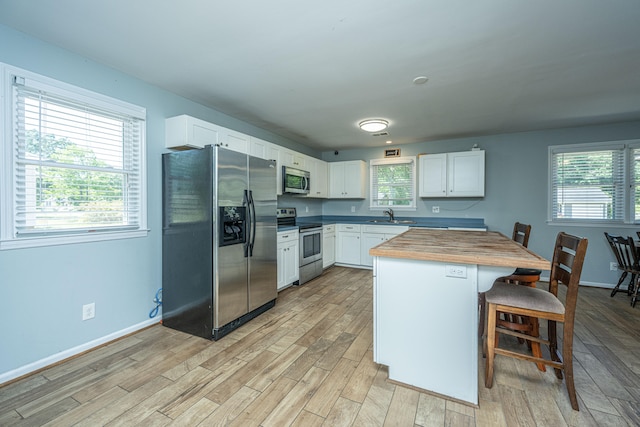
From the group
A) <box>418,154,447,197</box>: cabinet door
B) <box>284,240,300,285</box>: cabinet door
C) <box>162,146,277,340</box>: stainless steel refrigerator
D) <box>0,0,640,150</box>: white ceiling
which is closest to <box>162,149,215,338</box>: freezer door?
<box>162,146,277,340</box>: stainless steel refrigerator

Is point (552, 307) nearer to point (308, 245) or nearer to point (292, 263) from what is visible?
point (292, 263)

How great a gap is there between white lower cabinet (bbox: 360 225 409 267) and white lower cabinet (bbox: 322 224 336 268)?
548mm

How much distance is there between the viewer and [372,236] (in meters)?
4.95

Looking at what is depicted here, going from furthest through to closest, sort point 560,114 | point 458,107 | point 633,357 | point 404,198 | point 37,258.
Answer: point 404,198, point 560,114, point 458,107, point 633,357, point 37,258

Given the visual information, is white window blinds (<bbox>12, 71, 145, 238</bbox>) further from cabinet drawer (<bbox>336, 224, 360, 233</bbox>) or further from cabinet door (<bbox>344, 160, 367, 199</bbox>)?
cabinet door (<bbox>344, 160, 367, 199</bbox>)

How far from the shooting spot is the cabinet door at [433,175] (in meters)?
4.70

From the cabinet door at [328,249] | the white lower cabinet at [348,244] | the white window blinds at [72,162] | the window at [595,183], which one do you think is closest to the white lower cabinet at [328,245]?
the cabinet door at [328,249]

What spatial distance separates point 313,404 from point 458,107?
3.49m

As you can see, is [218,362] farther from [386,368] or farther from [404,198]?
[404,198]

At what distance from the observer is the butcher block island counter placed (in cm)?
161

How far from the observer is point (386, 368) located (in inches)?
79.3

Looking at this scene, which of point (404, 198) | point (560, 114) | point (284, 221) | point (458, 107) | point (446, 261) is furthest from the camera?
point (404, 198)

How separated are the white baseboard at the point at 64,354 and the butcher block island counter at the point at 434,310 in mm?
2305

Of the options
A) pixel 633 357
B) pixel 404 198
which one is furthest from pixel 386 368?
pixel 404 198
